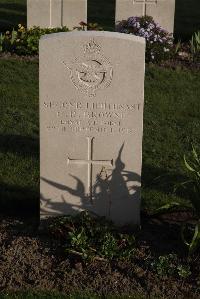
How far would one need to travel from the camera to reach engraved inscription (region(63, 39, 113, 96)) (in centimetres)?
524

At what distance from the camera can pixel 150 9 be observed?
11711 mm

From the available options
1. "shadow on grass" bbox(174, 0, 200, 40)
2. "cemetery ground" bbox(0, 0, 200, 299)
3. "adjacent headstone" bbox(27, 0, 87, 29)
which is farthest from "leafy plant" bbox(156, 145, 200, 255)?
"shadow on grass" bbox(174, 0, 200, 40)

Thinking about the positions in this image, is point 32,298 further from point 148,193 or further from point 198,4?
point 198,4

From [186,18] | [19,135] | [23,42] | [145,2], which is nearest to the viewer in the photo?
[19,135]

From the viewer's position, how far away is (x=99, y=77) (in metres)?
5.29

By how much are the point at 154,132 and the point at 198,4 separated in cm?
979

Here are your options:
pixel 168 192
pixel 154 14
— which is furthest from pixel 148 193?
pixel 154 14

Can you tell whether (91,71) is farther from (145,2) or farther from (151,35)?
(145,2)

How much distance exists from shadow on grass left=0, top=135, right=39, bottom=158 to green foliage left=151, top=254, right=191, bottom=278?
2.65 metres

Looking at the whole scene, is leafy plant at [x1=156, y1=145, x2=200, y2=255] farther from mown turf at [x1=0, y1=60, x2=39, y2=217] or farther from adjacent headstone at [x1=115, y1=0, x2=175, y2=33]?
adjacent headstone at [x1=115, y1=0, x2=175, y2=33]

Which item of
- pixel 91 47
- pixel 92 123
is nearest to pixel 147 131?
pixel 92 123

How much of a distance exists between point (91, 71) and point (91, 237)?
129 centimetres

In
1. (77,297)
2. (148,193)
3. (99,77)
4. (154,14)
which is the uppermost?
(154,14)

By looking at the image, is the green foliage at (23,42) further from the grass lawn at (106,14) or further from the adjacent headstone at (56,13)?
the grass lawn at (106,14)
